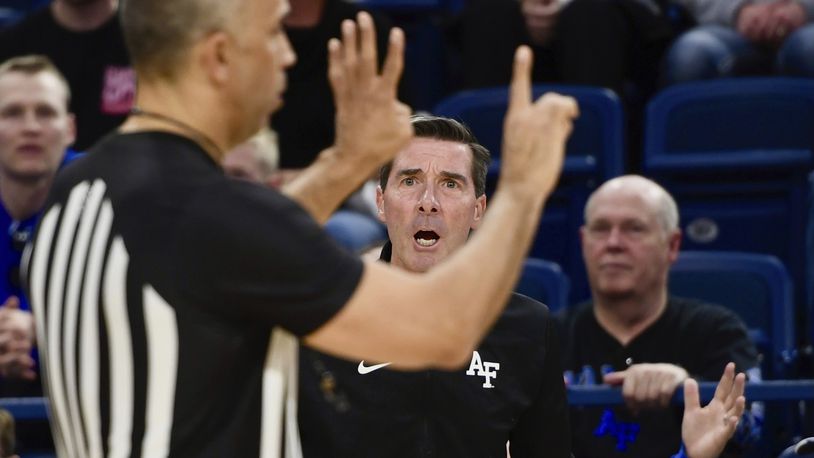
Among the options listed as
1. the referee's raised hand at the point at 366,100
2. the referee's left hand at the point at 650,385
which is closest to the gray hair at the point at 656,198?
the referee's left hand at the point at 650,385

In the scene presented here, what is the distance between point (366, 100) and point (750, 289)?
3.14 meters

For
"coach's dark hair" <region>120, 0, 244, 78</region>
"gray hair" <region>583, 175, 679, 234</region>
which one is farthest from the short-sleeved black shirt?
"coach's dark hair" <region>120, 0, 244, 78</region>

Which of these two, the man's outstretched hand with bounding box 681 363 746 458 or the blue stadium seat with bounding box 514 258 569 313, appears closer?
the man's outstretched hand with bounding box 681 363 746 458

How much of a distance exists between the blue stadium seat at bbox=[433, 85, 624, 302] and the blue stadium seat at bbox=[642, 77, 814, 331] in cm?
17

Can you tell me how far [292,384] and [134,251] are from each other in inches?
12.9

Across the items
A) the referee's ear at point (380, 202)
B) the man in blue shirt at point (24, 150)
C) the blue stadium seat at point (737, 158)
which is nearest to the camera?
the referee's ear at point (380, 202)

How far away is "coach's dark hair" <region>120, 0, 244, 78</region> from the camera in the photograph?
219 centimetres

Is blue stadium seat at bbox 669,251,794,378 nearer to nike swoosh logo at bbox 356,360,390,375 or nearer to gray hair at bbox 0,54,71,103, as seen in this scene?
nike swoosh logo at bbox 356,360,390,375

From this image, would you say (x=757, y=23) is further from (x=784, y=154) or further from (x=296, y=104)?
(x=296, y=104)

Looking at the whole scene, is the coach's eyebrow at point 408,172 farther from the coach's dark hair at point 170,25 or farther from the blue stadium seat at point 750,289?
the blue stadium seat at point 750,289

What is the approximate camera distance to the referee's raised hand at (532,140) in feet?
7.12

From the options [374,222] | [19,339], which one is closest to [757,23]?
[374,222]

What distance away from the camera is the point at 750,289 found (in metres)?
5.35

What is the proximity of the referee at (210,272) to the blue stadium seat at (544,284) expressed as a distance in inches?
121
